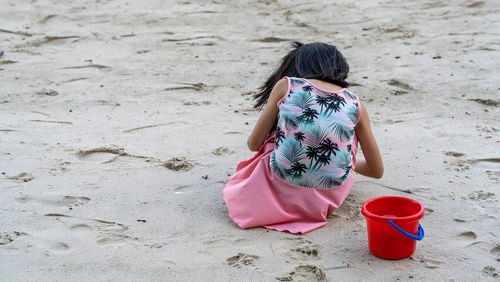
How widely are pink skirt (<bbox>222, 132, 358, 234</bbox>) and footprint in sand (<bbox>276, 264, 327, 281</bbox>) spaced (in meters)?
0.31

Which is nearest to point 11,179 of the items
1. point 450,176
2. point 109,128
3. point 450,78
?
point 109,128

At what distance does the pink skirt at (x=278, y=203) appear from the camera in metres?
2.73

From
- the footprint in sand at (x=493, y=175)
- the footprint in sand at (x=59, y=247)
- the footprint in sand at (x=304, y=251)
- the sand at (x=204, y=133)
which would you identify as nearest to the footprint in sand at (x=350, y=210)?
the sand at (x=204, y=133)

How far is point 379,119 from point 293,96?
5.30 ft

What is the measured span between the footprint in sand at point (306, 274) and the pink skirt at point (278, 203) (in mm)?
306

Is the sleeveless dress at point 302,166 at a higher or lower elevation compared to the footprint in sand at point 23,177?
higher

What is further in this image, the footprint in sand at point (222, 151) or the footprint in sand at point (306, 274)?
the footprint in sand at point (222, 151)

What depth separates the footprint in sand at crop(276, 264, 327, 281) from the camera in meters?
2.34

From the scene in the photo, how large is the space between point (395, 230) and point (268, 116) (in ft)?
2.47

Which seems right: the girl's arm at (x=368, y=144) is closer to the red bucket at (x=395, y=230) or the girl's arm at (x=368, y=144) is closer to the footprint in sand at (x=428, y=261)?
the red bucket at (x=395, y=230)

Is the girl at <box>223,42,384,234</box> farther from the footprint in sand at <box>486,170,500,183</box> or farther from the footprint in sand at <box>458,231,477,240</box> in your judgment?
the footprint in sand at <box>486,170,500,183</box>

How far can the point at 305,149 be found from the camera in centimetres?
266

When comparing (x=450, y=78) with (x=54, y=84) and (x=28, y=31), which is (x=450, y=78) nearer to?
(x=54, y=84)

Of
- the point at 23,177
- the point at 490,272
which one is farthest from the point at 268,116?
the point at 23,177
